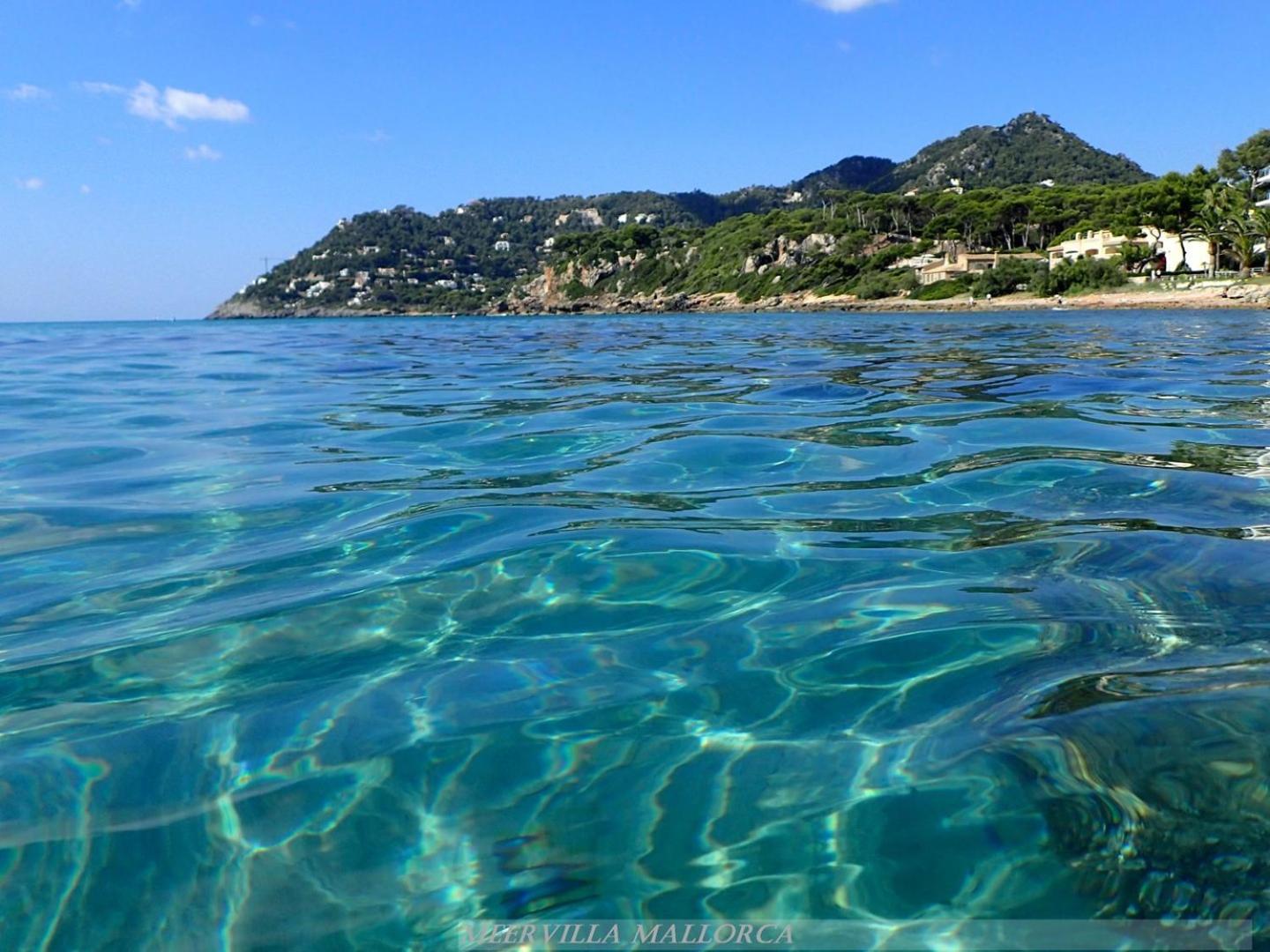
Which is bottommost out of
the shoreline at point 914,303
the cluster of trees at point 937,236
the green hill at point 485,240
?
the shoreline at point 914,303

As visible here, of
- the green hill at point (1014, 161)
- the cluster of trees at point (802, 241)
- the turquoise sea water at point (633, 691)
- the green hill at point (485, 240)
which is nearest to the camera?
the turquoise sea water at point (633, 691)

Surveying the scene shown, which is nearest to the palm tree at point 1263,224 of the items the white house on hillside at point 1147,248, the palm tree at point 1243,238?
the palm tree at point 1243,238

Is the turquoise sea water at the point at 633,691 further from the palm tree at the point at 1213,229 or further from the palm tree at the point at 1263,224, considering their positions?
the palm tree at the point at 1213,229

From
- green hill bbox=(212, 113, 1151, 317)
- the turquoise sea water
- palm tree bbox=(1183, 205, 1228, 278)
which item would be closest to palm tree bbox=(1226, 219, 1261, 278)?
palm tree bbox=(1183, 205, 1228, 278)

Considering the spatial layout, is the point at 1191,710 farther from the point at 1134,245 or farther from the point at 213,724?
the point at 1134,245

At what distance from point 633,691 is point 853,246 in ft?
294

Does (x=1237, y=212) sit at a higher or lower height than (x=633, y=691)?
higher

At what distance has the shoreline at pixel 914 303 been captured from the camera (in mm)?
38312

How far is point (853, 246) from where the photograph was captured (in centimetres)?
8581

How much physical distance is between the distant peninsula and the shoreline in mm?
720

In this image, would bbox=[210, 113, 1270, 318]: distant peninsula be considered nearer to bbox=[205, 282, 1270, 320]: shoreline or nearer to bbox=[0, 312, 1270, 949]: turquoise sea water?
bbox=[205, 282, 1270, 320]: shoreline

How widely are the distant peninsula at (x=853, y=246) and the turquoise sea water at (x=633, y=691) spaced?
5455 centimetres

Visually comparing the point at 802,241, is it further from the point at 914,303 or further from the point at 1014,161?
the point at 1014,161

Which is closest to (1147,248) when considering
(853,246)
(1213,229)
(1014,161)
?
(1213,229)
